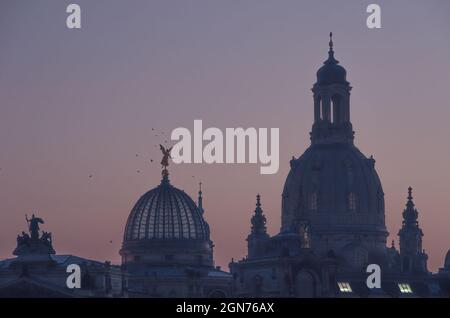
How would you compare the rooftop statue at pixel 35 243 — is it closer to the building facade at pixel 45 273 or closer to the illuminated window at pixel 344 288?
the building facade at pixel 45 273

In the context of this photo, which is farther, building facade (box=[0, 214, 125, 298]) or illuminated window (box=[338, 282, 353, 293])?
illuminated window (box=[338, 282, 353, 293])

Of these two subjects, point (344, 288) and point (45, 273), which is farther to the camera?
point (344, 288)

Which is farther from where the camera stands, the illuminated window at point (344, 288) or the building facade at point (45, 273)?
the illuminated window at point (344, 288)

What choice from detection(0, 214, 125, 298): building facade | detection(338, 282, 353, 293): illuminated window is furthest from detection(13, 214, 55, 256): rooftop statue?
detection(338, 282, 353, 293): illuminated window

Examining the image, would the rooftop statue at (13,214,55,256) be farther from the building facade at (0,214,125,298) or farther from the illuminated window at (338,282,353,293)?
the illuminated window at (338,282,353,293)

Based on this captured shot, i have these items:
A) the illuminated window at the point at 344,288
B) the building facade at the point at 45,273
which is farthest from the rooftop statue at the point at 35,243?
the illuminated window at the point at 344,288
